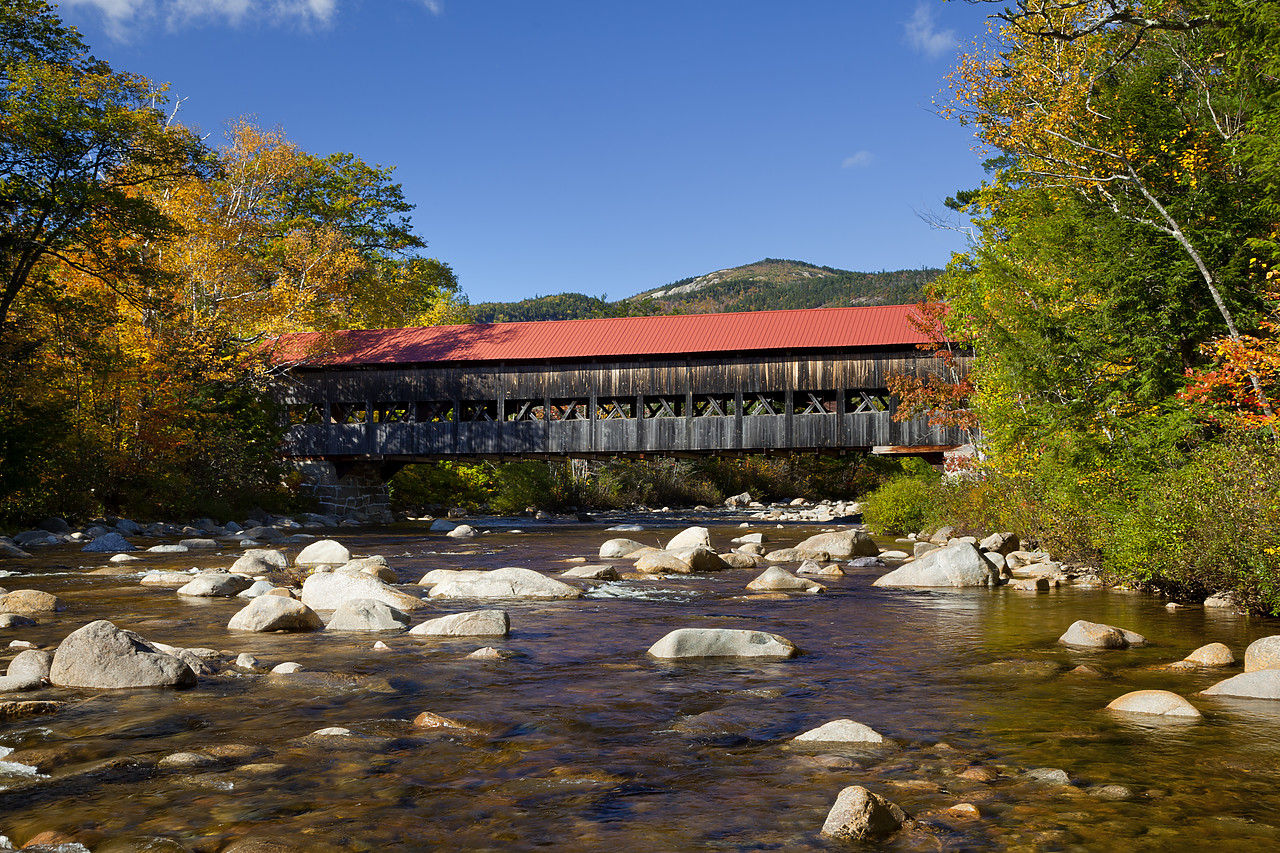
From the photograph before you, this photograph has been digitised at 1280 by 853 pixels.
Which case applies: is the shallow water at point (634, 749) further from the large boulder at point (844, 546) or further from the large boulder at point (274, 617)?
the large boulder at point (844, 546)

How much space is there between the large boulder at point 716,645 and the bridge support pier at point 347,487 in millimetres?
20381

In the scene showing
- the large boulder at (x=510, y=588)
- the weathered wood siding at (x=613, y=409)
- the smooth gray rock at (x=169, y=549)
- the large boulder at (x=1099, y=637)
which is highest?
the weathered wood siding at (x=613, y=409)

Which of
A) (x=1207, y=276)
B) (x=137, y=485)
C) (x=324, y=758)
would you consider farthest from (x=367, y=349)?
(x=324, y=758)

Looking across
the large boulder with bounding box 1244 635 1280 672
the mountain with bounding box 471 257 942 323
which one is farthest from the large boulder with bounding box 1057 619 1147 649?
the mountain with bounding box 471 257 942 323

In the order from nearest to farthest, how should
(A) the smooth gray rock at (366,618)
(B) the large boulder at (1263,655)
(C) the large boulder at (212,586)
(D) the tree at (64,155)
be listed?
(B) the large boulder at (1263,655) → (A) the smooth gray rock at (366,618) → (C) the large boulder at (212,586) → (D) the tree at (64,155)

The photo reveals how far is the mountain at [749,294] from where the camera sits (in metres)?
85.1

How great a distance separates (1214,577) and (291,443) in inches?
865

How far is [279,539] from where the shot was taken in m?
16.2

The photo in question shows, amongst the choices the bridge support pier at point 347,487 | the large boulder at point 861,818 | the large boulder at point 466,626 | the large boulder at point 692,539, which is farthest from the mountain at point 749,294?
the large boulder at point 861,818

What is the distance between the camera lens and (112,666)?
4.55 meters

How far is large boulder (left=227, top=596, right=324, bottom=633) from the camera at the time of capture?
6.38 meters

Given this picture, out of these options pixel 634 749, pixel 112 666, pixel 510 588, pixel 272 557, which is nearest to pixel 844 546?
pixel 510 588

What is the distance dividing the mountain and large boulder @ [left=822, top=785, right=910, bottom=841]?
59.7m

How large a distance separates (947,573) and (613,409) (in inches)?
573
